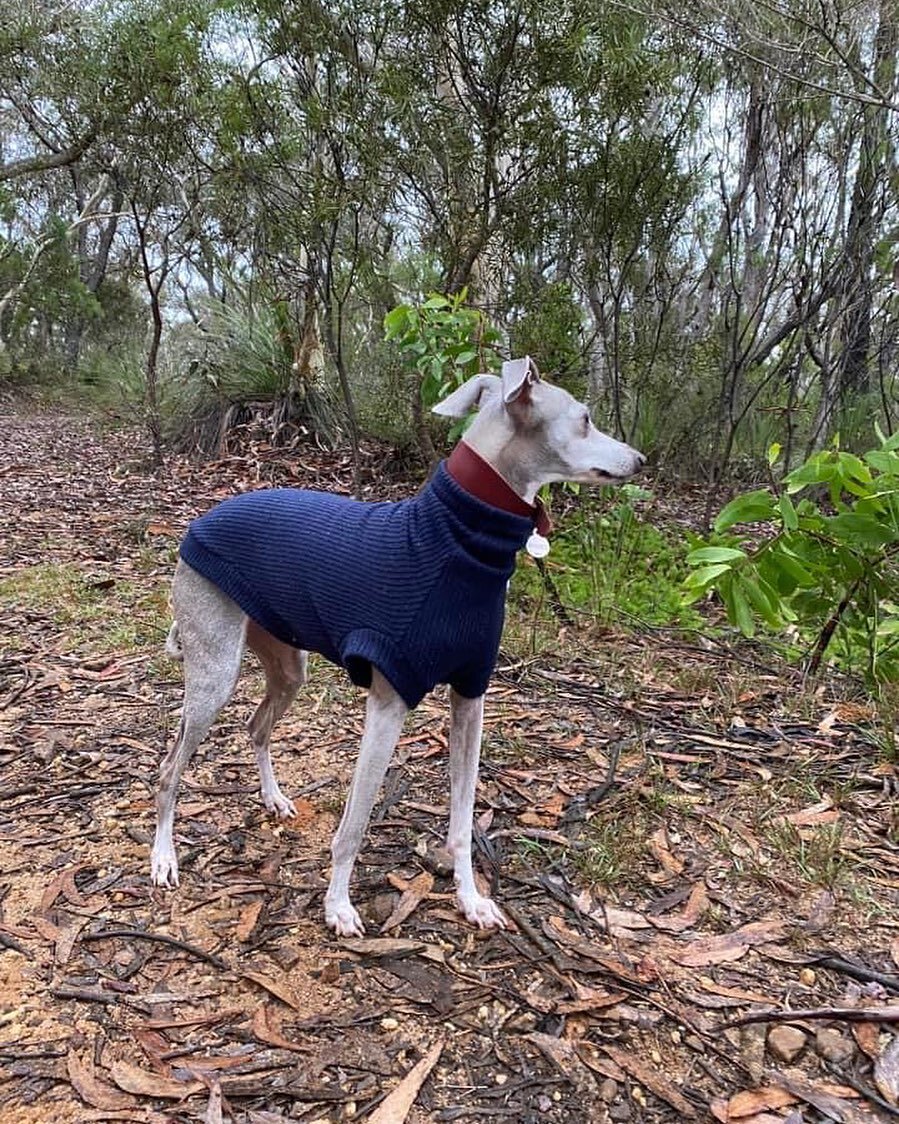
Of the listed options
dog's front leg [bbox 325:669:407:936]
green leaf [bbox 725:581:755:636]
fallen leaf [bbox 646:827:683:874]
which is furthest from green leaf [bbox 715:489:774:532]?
dog's front leg [bbox 325:669:407:936]

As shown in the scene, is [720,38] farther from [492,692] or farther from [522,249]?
[492,692]

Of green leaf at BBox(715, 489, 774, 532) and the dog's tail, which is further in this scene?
green leaf at BBox(715, 489, 774, 532)

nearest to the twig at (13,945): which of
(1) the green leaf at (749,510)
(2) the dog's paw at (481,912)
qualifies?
(2) the dog's paw at (481,912)

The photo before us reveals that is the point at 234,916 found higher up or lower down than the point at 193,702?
lower down

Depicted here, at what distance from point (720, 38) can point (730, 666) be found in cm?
429

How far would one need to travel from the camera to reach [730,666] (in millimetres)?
4621

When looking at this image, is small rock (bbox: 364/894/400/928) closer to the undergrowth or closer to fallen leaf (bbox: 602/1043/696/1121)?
fallen leaf (bbox: 602/1043/696/1121)

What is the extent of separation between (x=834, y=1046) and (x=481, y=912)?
3.34 feet

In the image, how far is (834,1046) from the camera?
205cm

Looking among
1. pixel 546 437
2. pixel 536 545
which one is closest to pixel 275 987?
pixel 536 545

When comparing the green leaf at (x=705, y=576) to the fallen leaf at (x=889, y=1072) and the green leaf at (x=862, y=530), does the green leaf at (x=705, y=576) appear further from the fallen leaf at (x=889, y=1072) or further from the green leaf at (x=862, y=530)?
the fallen leaf at (x=889, y=1072)

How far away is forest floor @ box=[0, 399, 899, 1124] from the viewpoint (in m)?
1.96

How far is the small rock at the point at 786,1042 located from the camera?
2.03 meters

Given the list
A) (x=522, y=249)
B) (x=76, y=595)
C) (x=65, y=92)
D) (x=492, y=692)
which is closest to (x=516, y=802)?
(x=492, y=692)
